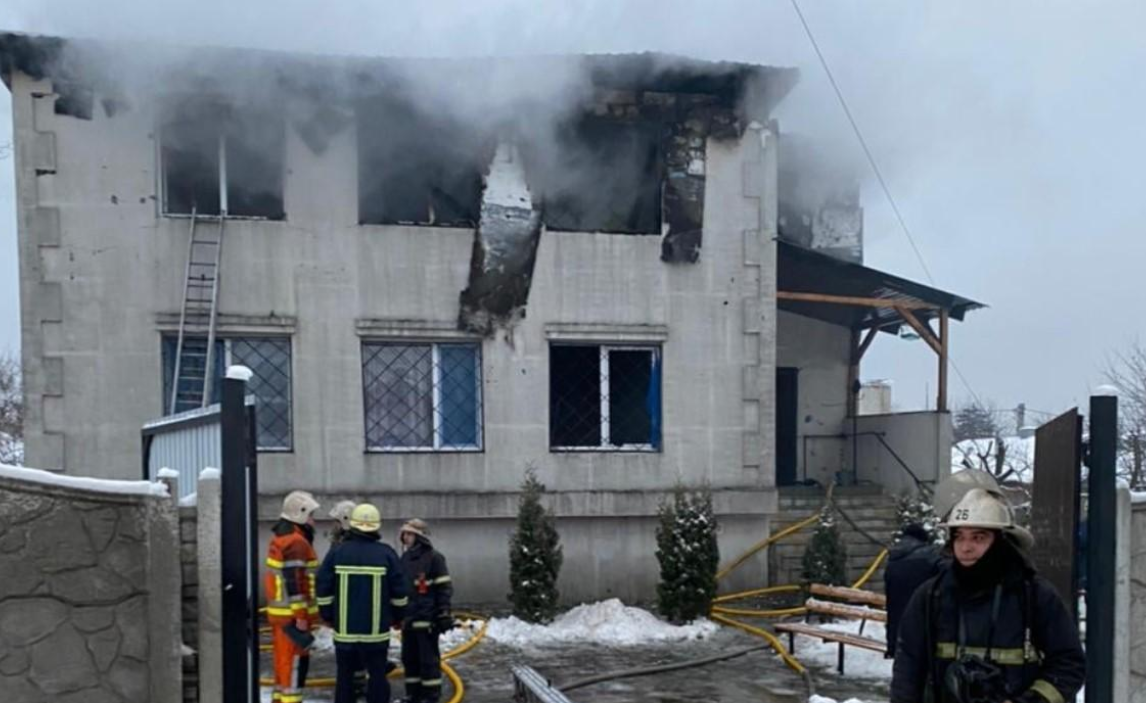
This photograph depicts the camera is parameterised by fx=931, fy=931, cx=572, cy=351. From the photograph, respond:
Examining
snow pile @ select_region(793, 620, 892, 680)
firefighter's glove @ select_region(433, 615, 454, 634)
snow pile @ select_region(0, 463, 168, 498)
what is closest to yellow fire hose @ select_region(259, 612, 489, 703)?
firefighter's glove @ select_region(433, 615, 454, 634)

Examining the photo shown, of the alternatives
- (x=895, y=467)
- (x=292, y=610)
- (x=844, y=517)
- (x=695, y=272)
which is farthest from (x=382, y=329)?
(x=895, y=467)

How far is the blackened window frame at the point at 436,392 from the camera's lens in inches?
433

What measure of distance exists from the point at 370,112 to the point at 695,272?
14.4 feet

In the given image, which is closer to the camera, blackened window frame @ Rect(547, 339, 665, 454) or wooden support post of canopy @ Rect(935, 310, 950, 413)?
blackened window frame @ Rect(547, 339, 665, 454)

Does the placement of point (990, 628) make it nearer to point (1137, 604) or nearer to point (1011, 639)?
point (1011, 639)

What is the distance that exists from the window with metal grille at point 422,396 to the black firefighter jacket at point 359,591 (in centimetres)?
494

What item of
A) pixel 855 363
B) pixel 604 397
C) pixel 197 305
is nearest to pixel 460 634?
pixel 604 397

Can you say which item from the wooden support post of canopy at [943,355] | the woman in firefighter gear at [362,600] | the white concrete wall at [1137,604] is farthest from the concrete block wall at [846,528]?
the woman in firefighter gear at [362,600]

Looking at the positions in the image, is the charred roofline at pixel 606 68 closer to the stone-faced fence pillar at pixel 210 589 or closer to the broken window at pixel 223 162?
the broken window at pixel 223 162

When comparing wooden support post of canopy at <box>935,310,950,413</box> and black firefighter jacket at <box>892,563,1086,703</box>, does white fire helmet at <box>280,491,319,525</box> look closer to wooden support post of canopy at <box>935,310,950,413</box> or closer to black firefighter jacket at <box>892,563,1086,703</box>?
black firefighter jacket at <box>892,563,1086,703</box>

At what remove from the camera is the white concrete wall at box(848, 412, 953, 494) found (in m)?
13.2

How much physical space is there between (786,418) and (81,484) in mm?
11889

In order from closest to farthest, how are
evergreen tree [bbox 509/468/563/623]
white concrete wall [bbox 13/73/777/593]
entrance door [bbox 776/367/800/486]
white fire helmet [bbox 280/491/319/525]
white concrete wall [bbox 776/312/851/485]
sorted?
white fire helmet [bbox 280/491/319/525], evergreen tree [bbox 509/468/563/623], white concrete wall [bbox 13/73/777/593], entrance door [bbox 776/367/800/486], white concrete wall [bbox 776/312/851/485]

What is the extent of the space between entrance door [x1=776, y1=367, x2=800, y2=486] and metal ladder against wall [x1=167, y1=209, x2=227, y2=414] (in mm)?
8589
